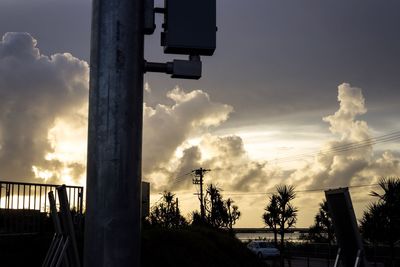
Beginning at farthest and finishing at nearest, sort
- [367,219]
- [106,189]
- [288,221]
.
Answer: [288,221] < [367,219] < [106,189]

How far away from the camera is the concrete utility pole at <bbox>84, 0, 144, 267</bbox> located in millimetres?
2348

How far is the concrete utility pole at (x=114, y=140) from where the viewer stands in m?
2.35

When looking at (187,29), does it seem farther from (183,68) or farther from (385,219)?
(385,219)

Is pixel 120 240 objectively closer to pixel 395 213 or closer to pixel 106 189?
pixel 106 189

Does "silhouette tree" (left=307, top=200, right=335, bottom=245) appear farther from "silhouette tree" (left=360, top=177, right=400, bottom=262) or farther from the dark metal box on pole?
the dark metal box on pole

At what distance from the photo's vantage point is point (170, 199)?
1935 inches

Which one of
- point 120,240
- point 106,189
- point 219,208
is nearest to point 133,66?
point 106,189

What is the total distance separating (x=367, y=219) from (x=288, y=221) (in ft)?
52.6

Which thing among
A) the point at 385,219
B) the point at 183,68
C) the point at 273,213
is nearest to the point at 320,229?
the point at 273,213

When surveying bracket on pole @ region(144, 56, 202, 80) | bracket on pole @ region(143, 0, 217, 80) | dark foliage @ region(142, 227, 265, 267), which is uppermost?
bracket on pole @ region(143, 0, 217, 80)

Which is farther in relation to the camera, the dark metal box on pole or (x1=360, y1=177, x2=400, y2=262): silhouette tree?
(x1=360, y1=177, x2=400, y2=262): silhouette tree

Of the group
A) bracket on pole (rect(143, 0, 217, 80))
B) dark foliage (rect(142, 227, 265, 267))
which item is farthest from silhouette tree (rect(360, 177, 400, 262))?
bracket on pole (rect(143, 0, 217, 80))

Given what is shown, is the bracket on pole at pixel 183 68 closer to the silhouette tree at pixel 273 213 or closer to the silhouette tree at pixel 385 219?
the silhouette tree at pixel 385 219

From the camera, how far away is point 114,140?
2.36 m
